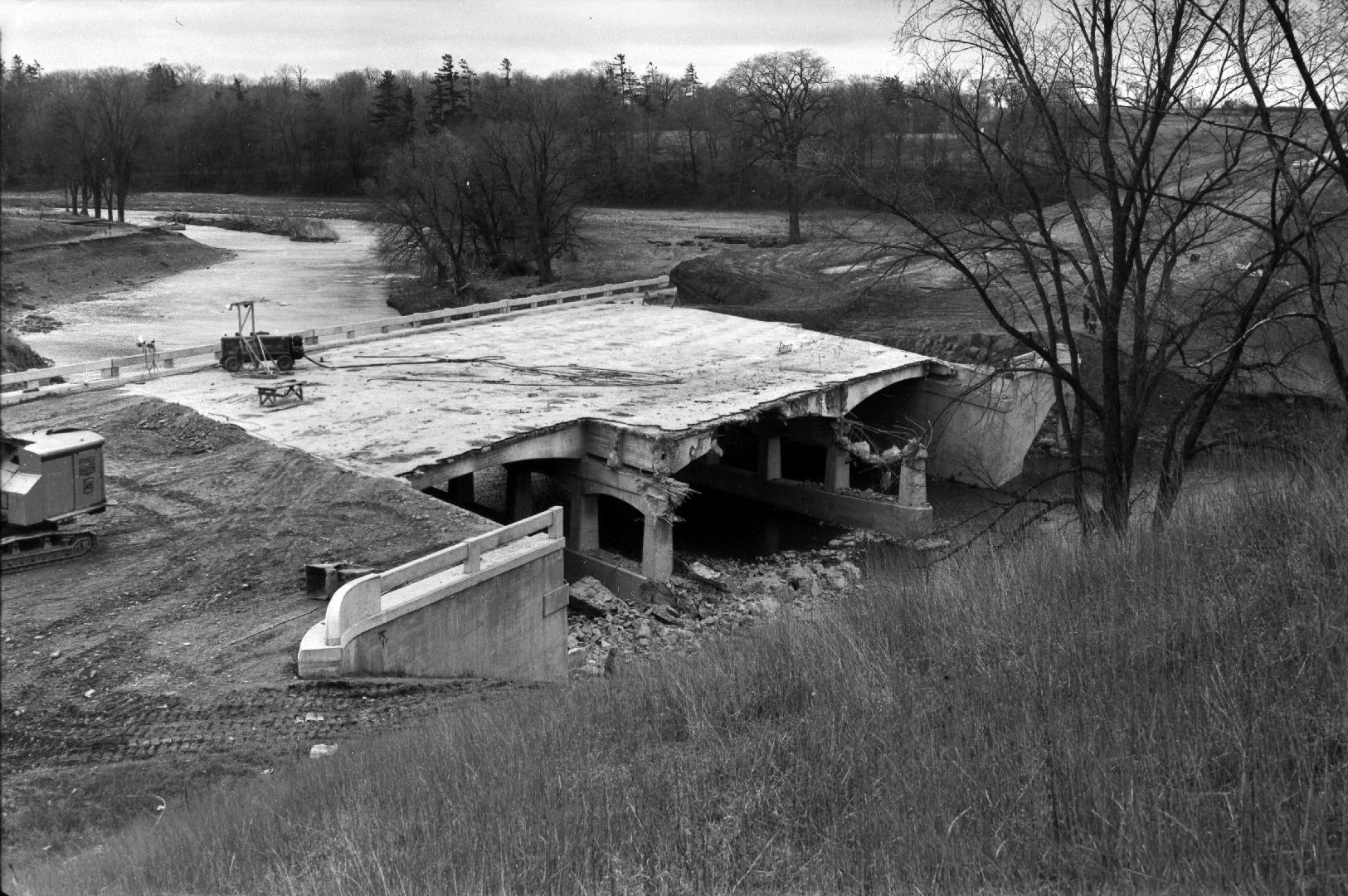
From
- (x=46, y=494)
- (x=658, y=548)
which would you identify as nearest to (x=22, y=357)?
(x=658, y=548)

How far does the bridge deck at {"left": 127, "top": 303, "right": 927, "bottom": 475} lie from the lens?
22531mm

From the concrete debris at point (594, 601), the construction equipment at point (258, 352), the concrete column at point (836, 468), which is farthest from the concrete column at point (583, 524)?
the construction equipment at point (258, 352)

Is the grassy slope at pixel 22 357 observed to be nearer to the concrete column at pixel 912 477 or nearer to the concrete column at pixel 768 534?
the concrete column at pixel 768 534

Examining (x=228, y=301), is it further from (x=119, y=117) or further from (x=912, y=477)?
(x=912, y=477)

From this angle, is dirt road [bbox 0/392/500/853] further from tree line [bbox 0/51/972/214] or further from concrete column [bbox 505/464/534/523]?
tree line [bbox 0/51/972/214]

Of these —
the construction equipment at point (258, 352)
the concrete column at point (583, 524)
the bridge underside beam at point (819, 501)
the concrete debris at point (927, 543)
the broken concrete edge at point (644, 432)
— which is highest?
the construction equipment at point (258, 352)

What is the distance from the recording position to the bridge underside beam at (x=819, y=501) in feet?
95.9

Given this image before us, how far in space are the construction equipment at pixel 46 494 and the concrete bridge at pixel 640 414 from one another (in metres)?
5.26

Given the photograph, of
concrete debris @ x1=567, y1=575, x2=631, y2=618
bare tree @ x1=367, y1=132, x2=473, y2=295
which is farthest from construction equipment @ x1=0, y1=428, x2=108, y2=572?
bare tree @ x1=367, y1=132, x2=473, y2=295

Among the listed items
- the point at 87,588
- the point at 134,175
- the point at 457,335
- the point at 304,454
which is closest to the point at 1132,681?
the point at 87,588

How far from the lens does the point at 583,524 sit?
84.1ft

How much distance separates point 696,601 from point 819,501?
26.9ft

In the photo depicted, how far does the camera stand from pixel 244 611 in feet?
47.3

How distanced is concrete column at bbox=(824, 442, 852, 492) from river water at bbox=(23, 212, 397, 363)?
1687cm
